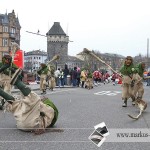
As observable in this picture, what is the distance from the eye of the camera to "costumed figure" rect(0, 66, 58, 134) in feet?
27.3

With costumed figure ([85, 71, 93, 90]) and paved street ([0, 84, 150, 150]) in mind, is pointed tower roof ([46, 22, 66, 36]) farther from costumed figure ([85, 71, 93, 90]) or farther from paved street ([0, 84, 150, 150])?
paved street ([0, 84, 150, 150])

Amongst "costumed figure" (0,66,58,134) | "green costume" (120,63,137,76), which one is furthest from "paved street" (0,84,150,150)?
"green costume" (120,63,137,76)

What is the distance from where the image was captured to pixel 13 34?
103250 millimetres

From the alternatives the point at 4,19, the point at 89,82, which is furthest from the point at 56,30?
the point at 89,82

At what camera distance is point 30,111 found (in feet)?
27.4

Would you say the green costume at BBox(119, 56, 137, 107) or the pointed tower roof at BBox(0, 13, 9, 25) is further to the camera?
the pointed tower roof at BBox(0, 13, 9, 25)

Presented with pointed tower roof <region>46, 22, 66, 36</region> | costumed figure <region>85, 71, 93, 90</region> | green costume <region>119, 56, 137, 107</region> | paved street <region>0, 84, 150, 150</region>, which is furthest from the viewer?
pointed tower roof <region>46, 22, 66, 36</region>

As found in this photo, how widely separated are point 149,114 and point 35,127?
456cm

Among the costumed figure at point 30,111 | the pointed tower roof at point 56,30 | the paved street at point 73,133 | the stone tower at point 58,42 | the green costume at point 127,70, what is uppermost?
the pointed tower roof at point 56,30

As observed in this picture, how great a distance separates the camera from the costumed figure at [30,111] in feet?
27.3

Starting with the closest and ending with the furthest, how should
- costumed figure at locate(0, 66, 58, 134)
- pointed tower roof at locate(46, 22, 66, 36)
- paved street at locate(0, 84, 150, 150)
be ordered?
1. paved street at locate(0, 84, 150, 150)
2. costumed figure at locate(0, 66, 58, 134)
3. pointed tower roof at locate(46, 22, 66, 36)

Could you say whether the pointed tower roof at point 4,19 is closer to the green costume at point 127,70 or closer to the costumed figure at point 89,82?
the costumed figure at point 89,82

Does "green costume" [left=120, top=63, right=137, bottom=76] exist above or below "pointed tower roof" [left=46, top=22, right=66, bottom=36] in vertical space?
below

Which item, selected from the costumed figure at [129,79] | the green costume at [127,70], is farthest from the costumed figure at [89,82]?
the green costume at [127,70]
